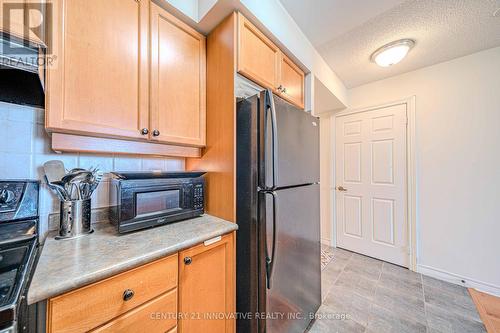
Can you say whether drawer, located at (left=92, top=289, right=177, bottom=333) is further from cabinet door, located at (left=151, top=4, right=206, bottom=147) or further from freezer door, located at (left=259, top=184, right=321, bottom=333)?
cabinet door, located at (left=151, top=4, right=206, bottom=147)

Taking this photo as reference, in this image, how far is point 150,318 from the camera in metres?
0.75

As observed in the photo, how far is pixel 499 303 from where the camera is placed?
5.48 ft

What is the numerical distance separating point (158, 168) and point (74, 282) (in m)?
0.88

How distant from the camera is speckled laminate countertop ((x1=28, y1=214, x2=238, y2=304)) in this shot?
1.88ft

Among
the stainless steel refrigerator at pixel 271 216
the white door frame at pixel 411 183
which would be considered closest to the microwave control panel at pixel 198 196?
the stainless steel refrigerator at pixel 271 216

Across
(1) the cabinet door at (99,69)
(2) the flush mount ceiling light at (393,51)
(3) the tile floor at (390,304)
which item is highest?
(2) the flush mount ceiling light at (393,51)

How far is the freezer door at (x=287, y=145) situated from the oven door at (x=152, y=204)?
507 millimetres

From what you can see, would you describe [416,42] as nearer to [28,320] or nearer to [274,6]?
[274,6]

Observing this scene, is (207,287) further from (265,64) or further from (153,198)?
(265,64)

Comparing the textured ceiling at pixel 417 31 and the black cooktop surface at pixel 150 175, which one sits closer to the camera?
the black cooktop surface at pixel 150 175

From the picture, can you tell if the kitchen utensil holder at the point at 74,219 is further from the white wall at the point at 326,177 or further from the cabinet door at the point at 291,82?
the white wall at the point at 326,177

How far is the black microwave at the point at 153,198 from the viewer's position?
0.91 m

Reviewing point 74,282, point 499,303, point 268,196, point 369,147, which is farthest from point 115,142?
point 499,303

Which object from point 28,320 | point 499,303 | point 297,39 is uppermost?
point 297,39
